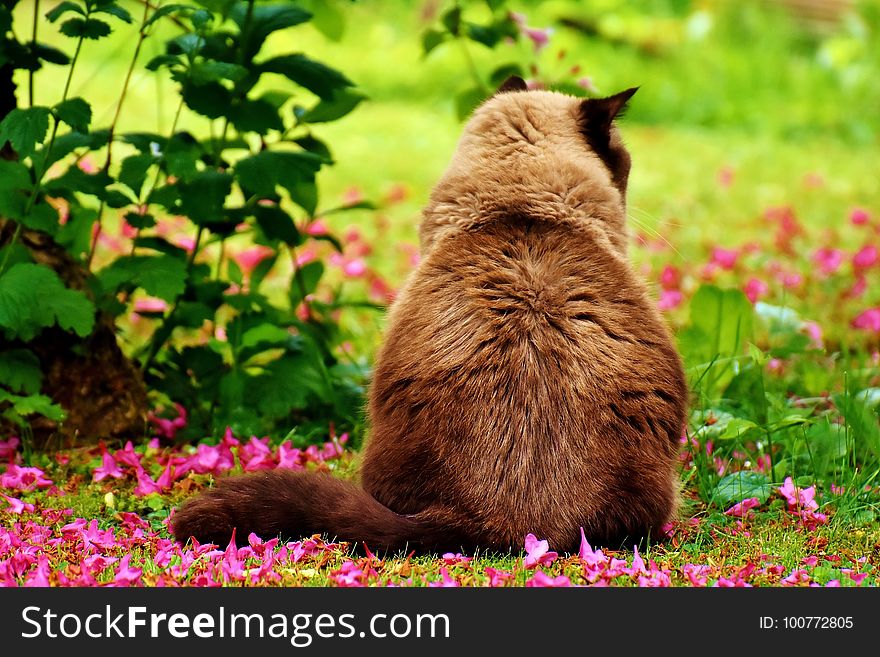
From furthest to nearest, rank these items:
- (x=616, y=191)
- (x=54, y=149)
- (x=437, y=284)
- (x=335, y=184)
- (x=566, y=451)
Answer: (x=335, y=184) < (x=54, y=149) < (x=616, y=191) < (x=437, y=284) < (x=566, y=451)

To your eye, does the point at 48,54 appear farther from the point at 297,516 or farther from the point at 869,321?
the point at 869,321

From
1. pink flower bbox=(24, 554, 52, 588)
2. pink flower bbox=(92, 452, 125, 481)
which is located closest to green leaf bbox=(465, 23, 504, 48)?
pink flower bbox=(92, 452, 125, 481)

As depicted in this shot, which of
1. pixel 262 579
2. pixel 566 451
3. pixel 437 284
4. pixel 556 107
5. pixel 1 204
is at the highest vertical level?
pixel 556 107

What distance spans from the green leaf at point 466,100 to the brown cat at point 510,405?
3.58 feet

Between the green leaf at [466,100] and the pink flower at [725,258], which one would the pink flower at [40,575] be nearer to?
the green leaf at [466,100]

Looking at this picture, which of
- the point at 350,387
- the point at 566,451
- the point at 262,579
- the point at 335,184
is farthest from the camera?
the point at 335,184

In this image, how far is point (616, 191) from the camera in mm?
2998

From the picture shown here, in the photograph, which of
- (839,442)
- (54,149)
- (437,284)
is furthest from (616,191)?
(54,149)

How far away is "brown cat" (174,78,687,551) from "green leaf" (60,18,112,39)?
3.62 ft

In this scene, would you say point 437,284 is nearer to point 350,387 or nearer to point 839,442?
point 350,387

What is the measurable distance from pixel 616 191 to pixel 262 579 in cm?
143

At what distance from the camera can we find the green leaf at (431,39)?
3.82 metres

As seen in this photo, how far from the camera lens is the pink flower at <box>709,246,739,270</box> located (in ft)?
19.0

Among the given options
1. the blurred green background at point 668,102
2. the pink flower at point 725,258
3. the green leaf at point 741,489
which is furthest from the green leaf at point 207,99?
the pink flower at point 725,258
